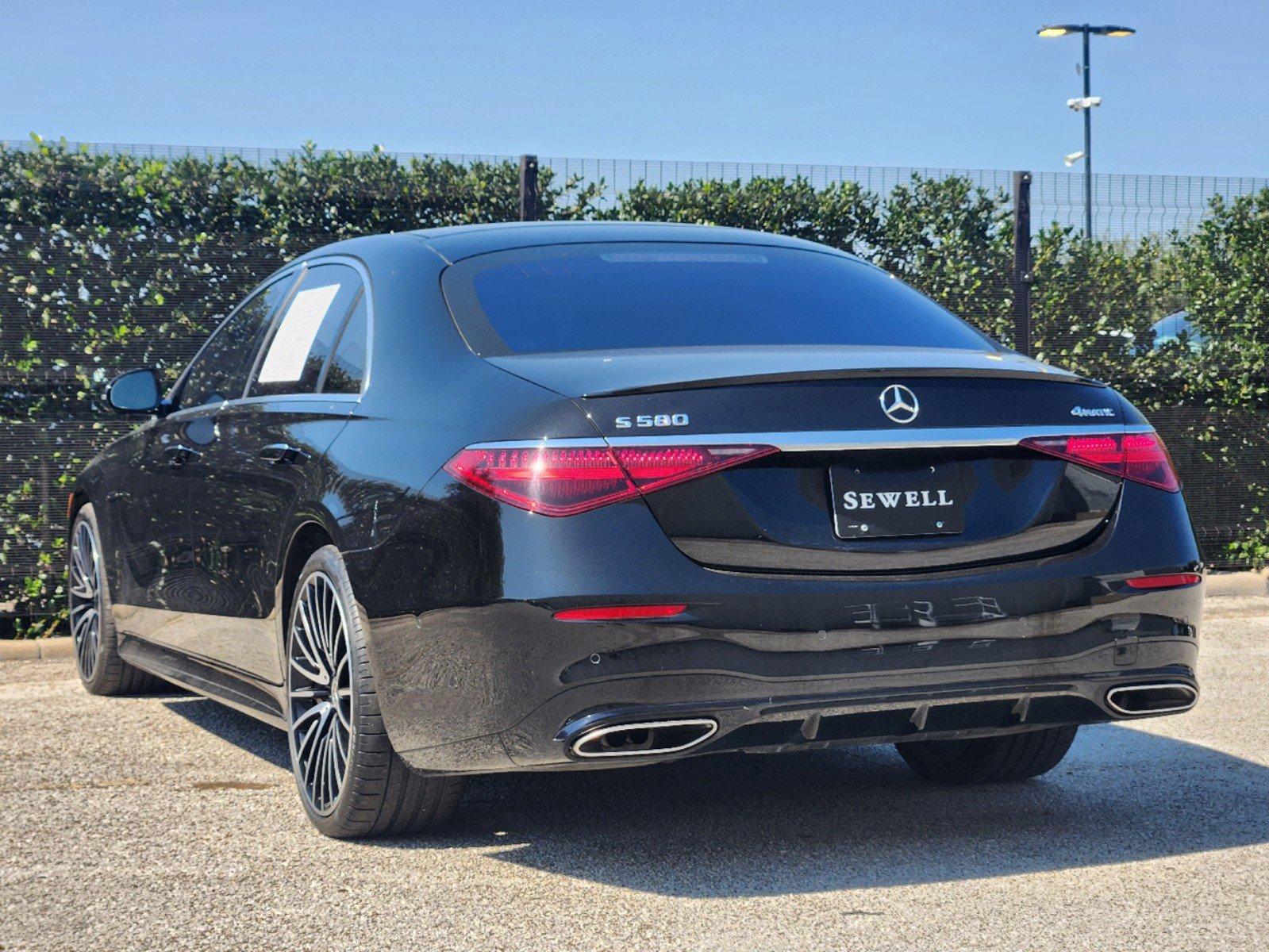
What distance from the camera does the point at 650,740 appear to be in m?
3.70

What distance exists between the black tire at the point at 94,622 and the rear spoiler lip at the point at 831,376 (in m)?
3.67

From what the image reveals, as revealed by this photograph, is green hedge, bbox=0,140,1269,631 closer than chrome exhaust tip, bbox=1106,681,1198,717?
No

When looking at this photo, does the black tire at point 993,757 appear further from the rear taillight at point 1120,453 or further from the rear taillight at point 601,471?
the rear taillight at point 601,471

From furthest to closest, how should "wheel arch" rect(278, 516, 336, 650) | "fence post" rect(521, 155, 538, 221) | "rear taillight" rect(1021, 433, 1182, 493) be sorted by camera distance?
"fence post" rect(521, 155, 538, 221)
"wheel arch" rect(278, 516, 336, 650)
"rear taillight" rect(1021, 433, 1182, 493)

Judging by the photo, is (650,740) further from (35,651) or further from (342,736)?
(35,651)

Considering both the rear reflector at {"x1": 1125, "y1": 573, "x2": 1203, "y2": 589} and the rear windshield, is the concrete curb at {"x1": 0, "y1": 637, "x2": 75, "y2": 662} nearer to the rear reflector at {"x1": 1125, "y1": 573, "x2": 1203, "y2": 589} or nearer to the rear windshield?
the rear windshield

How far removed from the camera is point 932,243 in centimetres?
1048

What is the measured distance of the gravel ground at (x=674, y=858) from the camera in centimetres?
362

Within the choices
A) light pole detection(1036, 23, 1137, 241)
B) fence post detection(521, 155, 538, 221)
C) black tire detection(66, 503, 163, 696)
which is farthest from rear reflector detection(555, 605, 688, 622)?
light pole detection(1036, 23, 1137, 241)

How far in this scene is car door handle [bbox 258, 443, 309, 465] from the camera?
4613 millimetres

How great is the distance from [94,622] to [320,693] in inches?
112

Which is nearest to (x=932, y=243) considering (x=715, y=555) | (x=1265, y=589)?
(x=1265, y=589)

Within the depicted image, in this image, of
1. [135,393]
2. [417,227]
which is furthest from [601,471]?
[417,227]

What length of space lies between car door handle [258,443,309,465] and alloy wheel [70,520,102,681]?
2.24 metres
